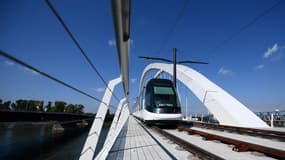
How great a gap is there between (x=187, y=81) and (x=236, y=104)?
543cm

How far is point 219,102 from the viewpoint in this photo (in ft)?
37.7

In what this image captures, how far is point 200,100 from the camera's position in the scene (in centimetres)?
1359

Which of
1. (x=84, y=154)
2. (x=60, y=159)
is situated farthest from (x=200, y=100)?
(x=84, y=154)

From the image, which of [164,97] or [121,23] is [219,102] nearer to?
[164,97]

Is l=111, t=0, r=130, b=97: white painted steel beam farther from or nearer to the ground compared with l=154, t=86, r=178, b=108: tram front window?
farther from the ground

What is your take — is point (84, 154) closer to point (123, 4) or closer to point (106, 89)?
point (106, 89)

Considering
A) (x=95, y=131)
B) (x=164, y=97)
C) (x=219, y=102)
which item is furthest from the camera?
(x=219, y=102)

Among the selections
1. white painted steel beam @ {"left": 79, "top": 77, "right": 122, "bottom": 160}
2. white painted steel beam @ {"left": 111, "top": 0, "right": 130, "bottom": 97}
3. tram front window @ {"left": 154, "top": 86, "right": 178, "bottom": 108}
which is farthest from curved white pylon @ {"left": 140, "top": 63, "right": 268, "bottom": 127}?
white painted steel beam @ {"left": 111, "top": 0, "right": 130, "bottom": 97}

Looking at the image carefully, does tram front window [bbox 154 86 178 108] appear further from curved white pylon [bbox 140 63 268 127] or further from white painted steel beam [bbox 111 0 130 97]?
white painted steel beam [bbox 111 0 130 97]

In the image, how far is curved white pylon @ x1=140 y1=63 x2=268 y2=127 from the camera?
9.84 metres

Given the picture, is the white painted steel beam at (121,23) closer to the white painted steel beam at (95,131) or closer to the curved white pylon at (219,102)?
the white painted steel beam at (95,131)

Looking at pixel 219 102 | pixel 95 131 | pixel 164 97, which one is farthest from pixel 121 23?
pixel 219 102

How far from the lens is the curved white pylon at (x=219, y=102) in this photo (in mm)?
9844

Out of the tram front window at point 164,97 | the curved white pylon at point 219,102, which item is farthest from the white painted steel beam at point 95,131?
the curved white pylon at point 219,102
